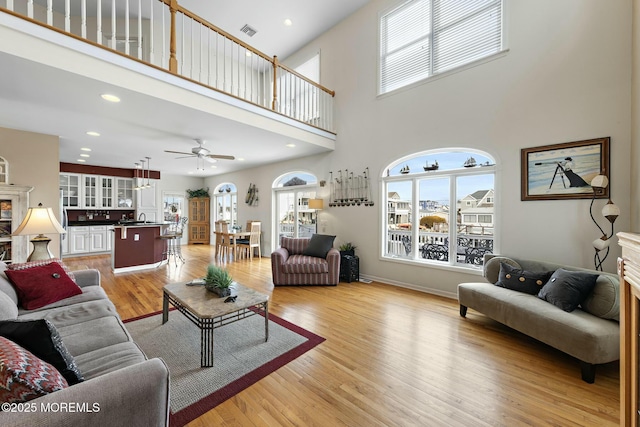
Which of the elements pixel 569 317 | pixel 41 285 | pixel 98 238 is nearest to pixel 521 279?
pixel 569 317

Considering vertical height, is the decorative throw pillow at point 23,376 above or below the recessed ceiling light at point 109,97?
below

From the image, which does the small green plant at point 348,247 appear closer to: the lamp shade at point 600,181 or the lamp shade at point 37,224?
the lamp shade at point 600,181

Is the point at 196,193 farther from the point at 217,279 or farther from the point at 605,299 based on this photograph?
the point at 605,299

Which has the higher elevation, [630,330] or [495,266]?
[630,330]

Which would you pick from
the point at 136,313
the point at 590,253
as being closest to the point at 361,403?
the point at 136,313

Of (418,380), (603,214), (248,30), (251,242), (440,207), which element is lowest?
(418,380)

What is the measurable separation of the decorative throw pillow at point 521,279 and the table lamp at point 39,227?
5077mm

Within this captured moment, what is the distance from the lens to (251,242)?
678 cm

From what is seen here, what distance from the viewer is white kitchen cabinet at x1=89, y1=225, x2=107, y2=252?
7.33 meters

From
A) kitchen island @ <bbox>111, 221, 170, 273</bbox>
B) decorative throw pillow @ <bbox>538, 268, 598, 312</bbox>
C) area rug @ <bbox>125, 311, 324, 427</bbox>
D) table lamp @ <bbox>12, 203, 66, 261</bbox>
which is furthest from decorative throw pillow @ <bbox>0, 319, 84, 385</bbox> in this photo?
kitchen island @ <bbox>111, 221, 170, 273</bbox>

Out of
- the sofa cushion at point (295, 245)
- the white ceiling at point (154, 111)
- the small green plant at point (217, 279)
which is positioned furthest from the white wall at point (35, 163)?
the sofa cushion at point (295, 245)

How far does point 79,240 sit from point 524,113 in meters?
10.3

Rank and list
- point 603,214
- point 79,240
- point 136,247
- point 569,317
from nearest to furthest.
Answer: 1. point 569,317
2. point 603,214
3. point 136,247
4. point 79,240

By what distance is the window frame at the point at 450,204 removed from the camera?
143 inches
